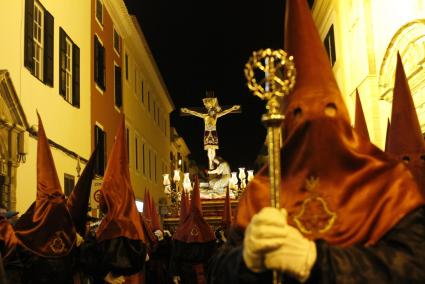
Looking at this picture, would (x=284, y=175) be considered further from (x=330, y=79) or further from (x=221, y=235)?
(x=221, y=235)

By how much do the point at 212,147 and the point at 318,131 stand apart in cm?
1919

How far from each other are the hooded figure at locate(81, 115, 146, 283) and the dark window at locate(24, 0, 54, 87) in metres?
5.67

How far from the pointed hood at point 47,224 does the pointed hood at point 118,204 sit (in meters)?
0.67

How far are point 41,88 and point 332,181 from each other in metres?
11.6

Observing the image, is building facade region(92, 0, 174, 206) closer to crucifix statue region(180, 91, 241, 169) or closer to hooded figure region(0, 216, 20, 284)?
crucifix statue region(180, 91, 241, 169)

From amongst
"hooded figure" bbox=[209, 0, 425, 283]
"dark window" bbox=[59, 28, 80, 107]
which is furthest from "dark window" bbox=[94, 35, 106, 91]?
"hooded figure" bbox=[209, 0, 425, 283]

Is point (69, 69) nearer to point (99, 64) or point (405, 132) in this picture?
point (99, 64)

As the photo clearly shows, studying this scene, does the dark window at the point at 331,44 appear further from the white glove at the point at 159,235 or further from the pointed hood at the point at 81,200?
the pointed hood at the point at 81,200

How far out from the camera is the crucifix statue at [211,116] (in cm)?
2202

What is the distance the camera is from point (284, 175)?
2.83m

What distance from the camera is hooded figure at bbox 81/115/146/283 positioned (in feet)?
23.2

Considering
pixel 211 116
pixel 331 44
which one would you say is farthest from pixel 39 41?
pixel 331 44

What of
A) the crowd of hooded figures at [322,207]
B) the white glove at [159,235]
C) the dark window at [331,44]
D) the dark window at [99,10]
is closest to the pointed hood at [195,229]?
the white glove at [159,235]

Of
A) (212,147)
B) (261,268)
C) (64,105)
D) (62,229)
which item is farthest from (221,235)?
(261,268)
